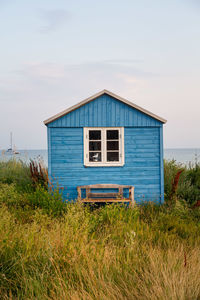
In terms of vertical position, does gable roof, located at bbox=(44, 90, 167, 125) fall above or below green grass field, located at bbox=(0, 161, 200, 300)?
above

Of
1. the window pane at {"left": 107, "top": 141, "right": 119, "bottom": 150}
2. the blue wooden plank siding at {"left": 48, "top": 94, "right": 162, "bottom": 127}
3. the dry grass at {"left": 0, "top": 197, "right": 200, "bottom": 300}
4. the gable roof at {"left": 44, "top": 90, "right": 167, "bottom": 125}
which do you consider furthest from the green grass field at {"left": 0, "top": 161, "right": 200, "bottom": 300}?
the gable roof at {"left": 44, "top": 90, "right": 167, "bottom": 125}

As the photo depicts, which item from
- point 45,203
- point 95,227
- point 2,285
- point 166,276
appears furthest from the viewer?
point 45,203

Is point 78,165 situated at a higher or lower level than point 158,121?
lower

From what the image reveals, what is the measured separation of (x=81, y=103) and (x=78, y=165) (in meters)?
1.90

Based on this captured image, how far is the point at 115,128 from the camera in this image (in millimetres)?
10164

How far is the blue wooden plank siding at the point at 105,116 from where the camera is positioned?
10.1 meters

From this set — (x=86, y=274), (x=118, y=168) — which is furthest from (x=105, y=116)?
(x=86, y=274)

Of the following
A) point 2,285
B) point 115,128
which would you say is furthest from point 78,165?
point 2,285

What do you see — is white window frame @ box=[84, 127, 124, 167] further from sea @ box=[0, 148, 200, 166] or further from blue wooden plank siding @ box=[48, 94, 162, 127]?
sea @ box=[0, 148, 200, 166]

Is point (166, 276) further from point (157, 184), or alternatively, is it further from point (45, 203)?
point (157, 184)

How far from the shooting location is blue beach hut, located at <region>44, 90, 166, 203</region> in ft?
33.0

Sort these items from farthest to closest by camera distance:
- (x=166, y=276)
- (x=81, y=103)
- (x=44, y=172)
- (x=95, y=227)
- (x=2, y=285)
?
(x=44, y=172) < (x=81, y=103) < (x=95, y=227) < (x=2, y=285) < (x=166, y=276)

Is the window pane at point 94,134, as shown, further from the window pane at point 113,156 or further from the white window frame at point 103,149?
the window pane at point 113,156

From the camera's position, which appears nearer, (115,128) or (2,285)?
(2,285)
